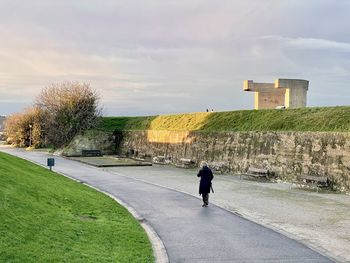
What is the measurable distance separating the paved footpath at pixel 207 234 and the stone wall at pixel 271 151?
8164 millimetres

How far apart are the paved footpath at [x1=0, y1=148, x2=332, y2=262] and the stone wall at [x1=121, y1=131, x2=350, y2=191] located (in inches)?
321

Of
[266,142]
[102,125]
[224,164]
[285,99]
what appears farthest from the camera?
[102,125]

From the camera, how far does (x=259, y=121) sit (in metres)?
32.8

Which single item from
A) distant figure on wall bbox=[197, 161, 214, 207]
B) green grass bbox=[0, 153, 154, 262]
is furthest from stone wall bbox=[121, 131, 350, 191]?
green grass bbox=[0, 153, 154, 262]

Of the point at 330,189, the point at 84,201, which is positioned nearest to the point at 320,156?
the point at 330,189

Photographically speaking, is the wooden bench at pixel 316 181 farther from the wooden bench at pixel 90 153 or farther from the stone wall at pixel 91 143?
the stone wall at pixel 91 143

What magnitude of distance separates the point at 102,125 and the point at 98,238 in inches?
1839

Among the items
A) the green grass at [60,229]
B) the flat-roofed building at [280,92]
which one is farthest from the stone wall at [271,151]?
the green grass at [60,229]

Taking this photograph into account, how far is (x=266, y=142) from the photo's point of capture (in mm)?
29328

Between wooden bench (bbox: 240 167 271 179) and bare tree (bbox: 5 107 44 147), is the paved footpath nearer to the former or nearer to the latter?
wooden bench (bbox: 240 167 271 179)

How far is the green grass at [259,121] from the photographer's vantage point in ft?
85.8

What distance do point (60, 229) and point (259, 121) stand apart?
947 inches

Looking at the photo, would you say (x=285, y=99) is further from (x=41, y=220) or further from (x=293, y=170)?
(x=41, y=220)

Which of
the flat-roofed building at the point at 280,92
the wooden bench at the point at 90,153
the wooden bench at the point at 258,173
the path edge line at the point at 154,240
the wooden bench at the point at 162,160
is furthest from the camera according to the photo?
the wooden bench at the point at 90,153
